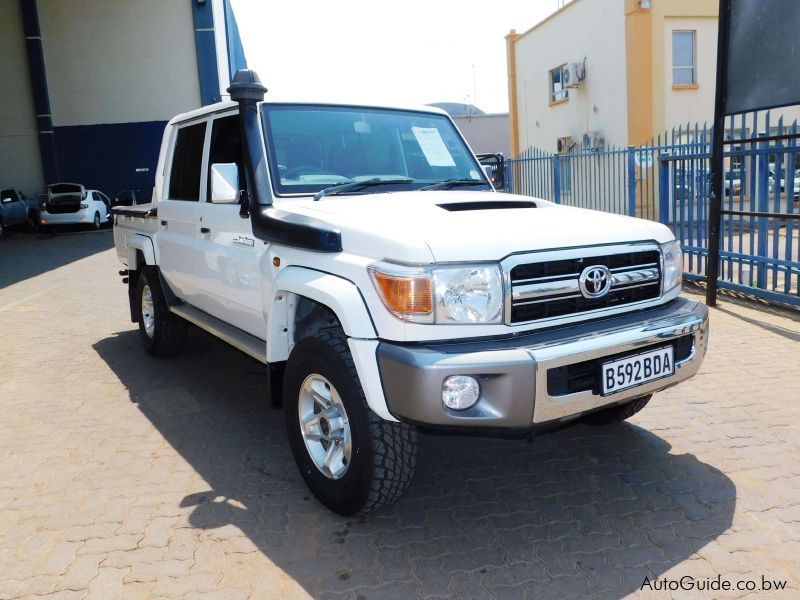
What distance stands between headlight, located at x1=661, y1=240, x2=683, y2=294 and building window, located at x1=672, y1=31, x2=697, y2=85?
57.8ft

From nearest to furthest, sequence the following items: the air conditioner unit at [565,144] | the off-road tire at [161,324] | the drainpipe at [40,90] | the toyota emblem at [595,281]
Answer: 1. the toyota emblem at [595,281]
2. the off-road tire at [161,324]
3. the air conditioner unit at [565,144]
4. the drainpipe at [40,90]

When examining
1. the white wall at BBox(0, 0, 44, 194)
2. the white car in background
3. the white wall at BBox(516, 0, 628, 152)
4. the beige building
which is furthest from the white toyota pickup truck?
the white wall at BBox(0, 0, 44, 194)

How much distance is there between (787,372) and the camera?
5469 millimetres

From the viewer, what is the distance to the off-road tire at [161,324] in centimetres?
612

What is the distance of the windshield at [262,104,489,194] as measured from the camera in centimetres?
423

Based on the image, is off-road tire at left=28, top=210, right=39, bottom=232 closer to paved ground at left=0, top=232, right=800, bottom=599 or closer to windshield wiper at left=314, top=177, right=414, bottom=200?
paved ground at left=0, top=232, right=800, bottom=599

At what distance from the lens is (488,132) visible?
44.1 meters

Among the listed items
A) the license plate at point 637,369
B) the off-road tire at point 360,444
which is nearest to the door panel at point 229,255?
the off-road tire at point 360,444

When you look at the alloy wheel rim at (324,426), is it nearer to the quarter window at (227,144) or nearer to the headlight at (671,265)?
the quarter window at (227,144)

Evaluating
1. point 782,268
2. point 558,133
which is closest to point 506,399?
point 782,268

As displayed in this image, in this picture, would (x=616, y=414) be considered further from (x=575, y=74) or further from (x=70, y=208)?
(x=70, y=208)

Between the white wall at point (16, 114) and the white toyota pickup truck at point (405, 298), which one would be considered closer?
the white toyota pickup truck at point (405, 298)

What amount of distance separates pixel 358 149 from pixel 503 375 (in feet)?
6.88

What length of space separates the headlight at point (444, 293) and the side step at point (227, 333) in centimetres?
125
